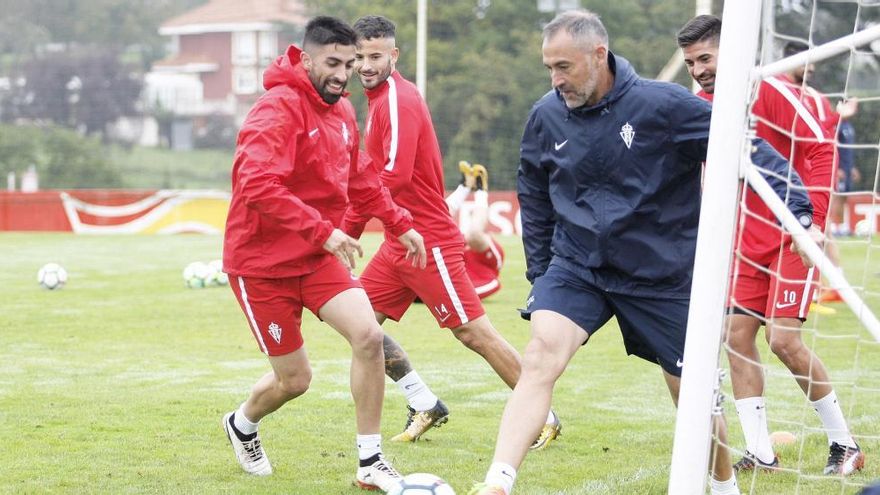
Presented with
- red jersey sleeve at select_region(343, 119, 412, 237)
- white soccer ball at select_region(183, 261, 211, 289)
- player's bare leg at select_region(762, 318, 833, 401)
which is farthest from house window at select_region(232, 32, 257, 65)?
player's bare leg at select_region(762, 318, 833, 401)

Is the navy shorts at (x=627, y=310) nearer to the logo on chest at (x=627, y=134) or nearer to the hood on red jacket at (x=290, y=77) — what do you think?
the logo on chest at (x=627, y=134)

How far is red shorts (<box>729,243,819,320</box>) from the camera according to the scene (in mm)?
6031

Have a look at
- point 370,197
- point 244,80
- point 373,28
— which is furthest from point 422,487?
point 244,80

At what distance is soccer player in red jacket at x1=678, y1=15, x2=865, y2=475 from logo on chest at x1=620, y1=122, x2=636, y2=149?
1.16 m

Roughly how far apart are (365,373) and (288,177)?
3.13ft

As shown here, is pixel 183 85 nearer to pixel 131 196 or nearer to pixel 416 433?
pixel 131 196

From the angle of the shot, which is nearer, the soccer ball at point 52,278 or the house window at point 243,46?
the soccer ball at point 52,278

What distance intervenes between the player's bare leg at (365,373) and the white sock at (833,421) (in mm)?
2111

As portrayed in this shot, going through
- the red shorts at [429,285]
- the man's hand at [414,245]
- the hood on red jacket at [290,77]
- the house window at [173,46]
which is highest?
the hood on red jacket at [290,77]

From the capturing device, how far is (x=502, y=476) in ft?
14.7

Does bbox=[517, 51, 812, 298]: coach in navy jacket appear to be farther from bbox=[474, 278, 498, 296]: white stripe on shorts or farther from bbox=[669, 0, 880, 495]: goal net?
bbox=[474, 278, 498, 296]: white stripe on shorts

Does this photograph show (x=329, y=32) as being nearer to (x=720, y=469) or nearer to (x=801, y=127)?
(x=801, y=127)

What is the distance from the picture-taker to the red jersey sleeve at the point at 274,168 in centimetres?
524

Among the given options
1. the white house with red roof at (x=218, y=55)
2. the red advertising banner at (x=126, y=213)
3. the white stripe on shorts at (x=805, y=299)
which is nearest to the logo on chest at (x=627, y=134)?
the white stripe on shorts at (x=805, y=299)
